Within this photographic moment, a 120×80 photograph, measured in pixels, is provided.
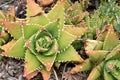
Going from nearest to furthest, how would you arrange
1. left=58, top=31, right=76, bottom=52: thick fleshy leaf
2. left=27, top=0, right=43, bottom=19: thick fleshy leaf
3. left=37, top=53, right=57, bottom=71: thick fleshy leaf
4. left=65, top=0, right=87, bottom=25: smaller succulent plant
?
left=37, top=53, right=57, bottom=71: thick fleshy leaf → left=58, top=31, right=76, bottom=52: thick fleshy leaf → left=27, top=0, right=43, bottom=19: thick fleshy leaf → left=65, top=0, right=87, bottom=25: smaller succulent plant

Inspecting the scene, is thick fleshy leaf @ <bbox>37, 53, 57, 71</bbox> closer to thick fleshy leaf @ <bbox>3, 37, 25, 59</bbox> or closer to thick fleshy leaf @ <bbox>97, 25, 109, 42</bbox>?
thick fleshy leaf @ <bbox>3, 37, 25, 59</bbox>

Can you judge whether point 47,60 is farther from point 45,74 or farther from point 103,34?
point 103,34

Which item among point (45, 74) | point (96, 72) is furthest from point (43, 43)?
point (96, 72)

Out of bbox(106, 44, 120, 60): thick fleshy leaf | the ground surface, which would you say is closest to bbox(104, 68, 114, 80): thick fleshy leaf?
bbox(106, 44, 120, 60): thick fleshy leaf

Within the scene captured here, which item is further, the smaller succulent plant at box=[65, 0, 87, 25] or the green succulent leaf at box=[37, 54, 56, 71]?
the smaller succulent plant at box=[65, 0, 87, 25]

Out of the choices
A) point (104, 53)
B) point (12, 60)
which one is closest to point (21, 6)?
point (12, 60)

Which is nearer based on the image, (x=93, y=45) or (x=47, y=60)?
(x=47, y=60)
